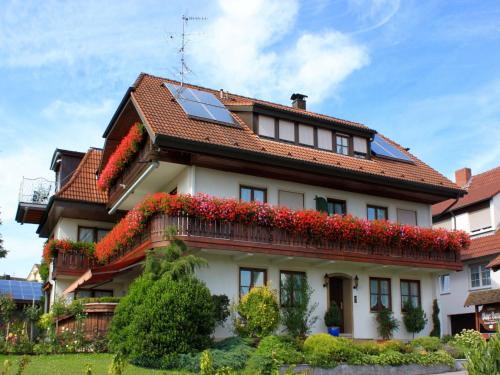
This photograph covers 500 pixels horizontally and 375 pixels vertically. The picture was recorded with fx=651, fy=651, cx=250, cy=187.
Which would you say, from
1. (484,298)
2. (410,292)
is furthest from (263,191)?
(484,298)

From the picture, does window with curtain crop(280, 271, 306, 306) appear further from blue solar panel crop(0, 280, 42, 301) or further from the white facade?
blue solar panel crop(0, 280, 42, 301)

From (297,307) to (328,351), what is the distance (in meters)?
4.07

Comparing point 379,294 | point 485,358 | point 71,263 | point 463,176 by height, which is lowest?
point 485,358

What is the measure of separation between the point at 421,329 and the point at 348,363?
25.5 feet

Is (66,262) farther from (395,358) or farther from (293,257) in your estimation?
(395,358)

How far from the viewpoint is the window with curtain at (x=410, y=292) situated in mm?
26078

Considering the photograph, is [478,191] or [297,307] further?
[478,191]

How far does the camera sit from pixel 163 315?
56.7 feet

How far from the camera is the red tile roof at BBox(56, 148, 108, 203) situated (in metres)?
29.4

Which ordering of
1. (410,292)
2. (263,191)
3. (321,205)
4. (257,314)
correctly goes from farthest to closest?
(410,292)
(321,205)
(263,191)
(257,314)

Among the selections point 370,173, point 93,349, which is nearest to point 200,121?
point 370,173

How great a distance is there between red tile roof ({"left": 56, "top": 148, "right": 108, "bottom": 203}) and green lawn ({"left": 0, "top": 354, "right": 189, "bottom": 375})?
11.5 metres

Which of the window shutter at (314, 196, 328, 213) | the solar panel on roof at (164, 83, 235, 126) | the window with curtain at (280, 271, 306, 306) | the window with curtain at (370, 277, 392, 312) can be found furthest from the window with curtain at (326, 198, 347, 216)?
the solar panel on roof at (164, 83, 235, 126)

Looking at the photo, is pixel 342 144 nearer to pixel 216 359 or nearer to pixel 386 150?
pixel 386 150
